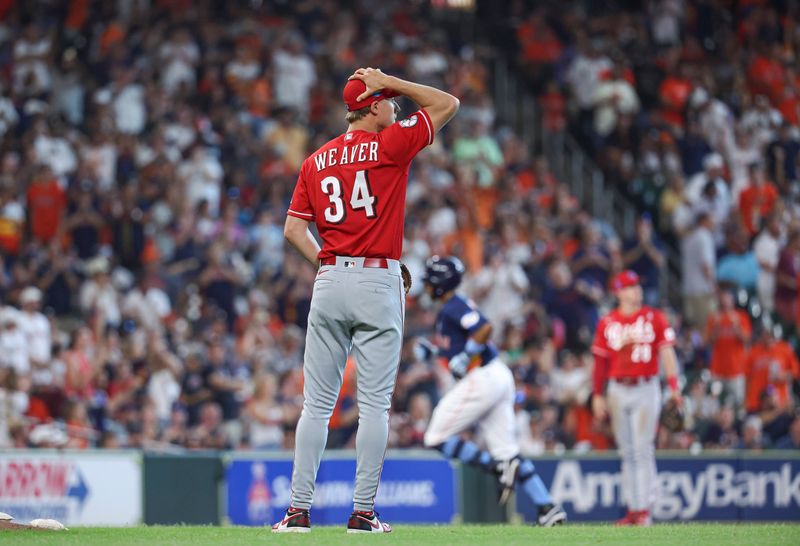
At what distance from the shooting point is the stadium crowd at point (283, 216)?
17.5m

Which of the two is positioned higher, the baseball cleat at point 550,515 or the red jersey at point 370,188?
the red jersey at point 370,188

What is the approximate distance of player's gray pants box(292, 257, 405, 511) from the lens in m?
8.27

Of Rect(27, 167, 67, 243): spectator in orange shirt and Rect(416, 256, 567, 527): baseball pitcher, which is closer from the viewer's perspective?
Rect(416, 256, 567, 527): baseball pitcher

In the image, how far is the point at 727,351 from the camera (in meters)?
20.8

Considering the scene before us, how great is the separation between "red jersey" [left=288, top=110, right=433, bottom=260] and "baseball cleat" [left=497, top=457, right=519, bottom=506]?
13.4 ft

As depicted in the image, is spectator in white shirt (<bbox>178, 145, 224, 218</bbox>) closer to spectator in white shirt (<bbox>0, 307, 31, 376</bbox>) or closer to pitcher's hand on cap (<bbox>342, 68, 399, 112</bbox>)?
spectator in white shirt (<bbox>0, 307, 31, 376</bbox>)

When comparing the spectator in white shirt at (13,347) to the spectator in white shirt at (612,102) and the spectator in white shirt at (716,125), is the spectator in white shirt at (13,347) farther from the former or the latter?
the spectator in white shirt at (716,125)

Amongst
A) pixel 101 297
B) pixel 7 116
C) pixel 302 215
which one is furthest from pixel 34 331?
pixel 302 215

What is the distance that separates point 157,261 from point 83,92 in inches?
140

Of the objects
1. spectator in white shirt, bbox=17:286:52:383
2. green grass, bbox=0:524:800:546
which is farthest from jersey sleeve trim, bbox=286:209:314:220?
spectator in white shirt, bbox=17:286:52:383

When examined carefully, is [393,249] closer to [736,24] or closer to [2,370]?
[2,370]

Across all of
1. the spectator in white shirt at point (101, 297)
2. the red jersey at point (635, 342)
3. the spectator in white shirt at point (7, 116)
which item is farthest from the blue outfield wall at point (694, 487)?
the spectator in white shirt at point (7, 116)

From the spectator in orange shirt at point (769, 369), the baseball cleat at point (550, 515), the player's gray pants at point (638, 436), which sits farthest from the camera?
the spectator in orange shirt at point (769, 369)

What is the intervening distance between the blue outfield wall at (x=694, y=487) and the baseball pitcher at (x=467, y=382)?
435 centimetres
